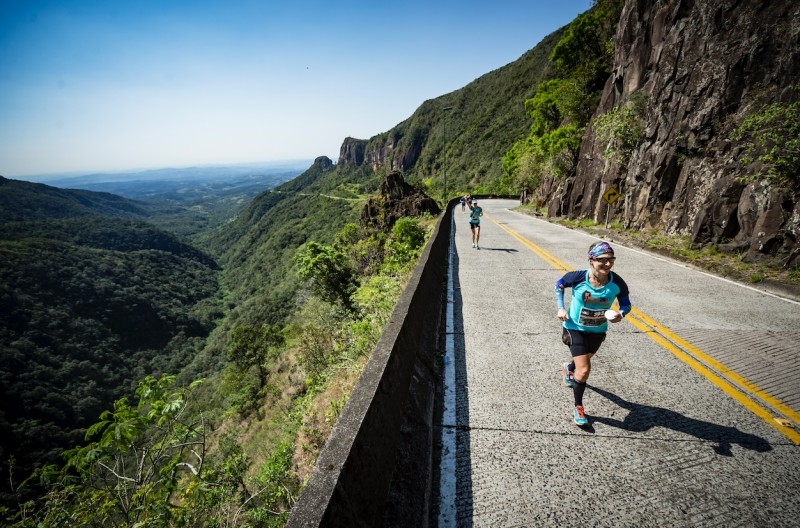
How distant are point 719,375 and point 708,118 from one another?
11454mm

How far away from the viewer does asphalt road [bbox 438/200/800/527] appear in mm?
2496

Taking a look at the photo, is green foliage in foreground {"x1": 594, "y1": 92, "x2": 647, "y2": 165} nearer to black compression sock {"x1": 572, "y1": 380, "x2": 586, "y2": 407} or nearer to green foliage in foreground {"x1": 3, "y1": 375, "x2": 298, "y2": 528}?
black compression sock {"x1": 572, "y1": 380, "x2": 586, "y2": 407}

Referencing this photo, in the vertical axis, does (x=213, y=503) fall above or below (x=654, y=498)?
below

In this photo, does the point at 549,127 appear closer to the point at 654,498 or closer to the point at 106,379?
the point at 654,498

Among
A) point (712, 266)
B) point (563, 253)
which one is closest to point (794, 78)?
point (712, 266)

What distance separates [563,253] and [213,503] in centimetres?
1070

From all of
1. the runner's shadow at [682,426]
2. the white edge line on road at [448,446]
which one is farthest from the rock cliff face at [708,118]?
the white edge line on road at [448,446]

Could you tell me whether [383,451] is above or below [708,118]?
below

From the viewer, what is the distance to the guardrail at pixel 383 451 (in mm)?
1908

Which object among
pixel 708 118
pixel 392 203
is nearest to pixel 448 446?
pixel 708 118

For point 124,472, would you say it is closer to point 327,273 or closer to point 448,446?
point 448,446

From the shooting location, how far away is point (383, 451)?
8.43 ft

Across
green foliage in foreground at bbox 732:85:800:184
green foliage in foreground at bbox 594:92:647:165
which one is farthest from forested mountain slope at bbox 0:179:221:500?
green foliage in foreground at bbox 732:85:800:184

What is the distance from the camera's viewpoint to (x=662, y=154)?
1284 cm
